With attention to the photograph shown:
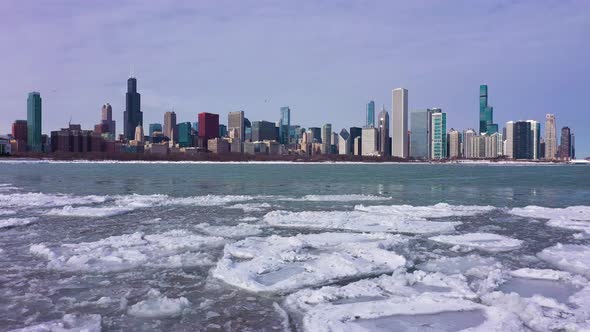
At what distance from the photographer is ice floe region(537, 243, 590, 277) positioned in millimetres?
9227

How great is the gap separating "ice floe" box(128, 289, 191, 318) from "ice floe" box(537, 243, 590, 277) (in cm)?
790

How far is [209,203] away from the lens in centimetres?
2205

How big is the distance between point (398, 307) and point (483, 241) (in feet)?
21.3

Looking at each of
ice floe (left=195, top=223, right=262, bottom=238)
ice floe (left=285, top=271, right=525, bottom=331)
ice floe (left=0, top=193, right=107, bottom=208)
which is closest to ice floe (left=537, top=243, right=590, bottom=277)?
ice floe (left=285, top=271, right=525, bottom=331)

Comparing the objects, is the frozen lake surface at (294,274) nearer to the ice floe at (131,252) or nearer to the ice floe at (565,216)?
the ice floe at (131,252)

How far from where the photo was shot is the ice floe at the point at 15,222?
14.7 meters

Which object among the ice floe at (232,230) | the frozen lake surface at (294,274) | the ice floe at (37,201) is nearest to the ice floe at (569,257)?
the frozen lake surface at (294,274)

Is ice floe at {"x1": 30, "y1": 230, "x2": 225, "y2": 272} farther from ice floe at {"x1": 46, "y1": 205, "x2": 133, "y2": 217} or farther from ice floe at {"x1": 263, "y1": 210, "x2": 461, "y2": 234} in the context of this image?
ice floe at {"x1": 46, "y1": 205, "x2": 133, "y2": 217}

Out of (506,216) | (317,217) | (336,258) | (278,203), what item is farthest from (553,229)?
(278,203)

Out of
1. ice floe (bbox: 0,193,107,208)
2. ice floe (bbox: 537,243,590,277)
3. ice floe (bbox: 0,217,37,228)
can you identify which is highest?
ice floe (bbox: 537,243,590,277)

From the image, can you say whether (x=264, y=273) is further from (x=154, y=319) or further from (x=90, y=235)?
(x=90, y=235)

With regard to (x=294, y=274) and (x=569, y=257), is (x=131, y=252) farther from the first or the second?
(x=569, y=257)

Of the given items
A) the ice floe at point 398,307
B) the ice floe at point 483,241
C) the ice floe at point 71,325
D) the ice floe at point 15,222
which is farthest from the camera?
the ice floe at point 15,222

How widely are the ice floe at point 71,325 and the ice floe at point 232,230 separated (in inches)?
258
